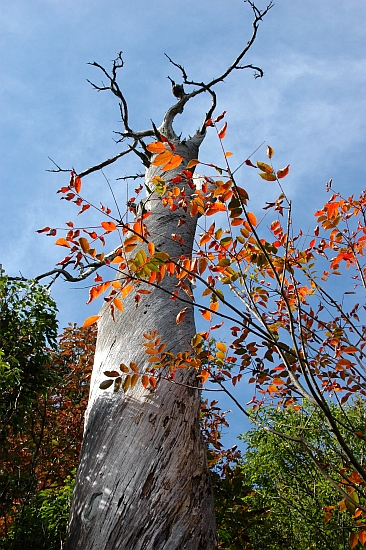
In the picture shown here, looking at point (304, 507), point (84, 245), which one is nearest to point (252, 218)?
point (84, 245)

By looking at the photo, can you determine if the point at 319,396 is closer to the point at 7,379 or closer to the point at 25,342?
the point at 7,379

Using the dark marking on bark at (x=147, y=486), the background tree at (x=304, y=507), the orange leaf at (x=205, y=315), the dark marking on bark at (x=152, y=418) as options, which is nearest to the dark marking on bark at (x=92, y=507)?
the dark marking on bark at (x=147, y=486)

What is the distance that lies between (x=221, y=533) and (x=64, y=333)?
13.4ft

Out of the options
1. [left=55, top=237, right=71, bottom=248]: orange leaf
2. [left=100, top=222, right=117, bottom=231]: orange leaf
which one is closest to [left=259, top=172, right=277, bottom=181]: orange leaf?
[left=100, top=222, right=117, bottom=231]: orange leaf

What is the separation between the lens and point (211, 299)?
1.95 meters

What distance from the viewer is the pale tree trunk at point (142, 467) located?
1.80 m

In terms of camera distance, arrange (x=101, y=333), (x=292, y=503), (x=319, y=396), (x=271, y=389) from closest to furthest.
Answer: (x=319, y=396)
(x=271, y=389)
(x=101, y=333)
(x=292, y=503)

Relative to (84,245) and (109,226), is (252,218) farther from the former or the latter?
(84,245)

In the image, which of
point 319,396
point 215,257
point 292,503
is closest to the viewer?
point 319,396

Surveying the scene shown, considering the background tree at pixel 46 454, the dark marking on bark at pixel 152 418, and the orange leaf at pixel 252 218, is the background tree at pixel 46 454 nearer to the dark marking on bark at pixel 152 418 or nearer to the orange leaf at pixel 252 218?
the dark marking on bark at pixel 152 418

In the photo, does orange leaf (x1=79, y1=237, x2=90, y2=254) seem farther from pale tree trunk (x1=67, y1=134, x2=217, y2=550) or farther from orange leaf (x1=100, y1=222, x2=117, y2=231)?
pale tree trunk (x1=67, y1=134, x2=217, y2=550)

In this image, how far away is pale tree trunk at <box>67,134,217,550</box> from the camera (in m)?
1.80

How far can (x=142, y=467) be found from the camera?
1918 millimetres

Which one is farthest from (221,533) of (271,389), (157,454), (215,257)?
(215,257)
